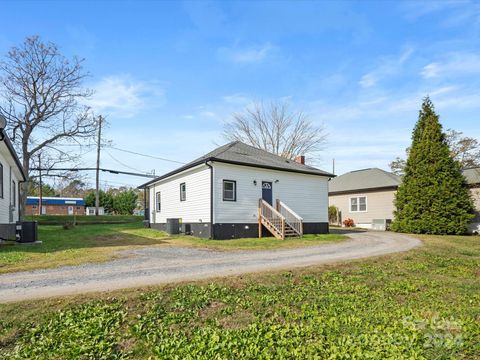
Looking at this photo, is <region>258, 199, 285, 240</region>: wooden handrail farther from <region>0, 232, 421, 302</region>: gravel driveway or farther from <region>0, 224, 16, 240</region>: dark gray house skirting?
<region>0, 224, 16, 240</region>: dark gray house skirting

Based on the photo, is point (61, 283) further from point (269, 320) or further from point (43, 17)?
point (43, 17)

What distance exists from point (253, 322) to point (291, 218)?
12.6 m

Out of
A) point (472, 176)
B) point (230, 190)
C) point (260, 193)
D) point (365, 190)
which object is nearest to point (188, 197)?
point (230, 190)

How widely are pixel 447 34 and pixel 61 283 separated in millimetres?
13530

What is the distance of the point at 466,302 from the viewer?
5.20m

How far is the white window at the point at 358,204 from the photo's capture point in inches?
1004

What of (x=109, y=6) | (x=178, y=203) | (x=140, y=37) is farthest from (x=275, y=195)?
(x=109, y=6)

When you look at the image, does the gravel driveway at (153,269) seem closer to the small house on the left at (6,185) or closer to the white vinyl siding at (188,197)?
the white vinyl siding at (188,197)

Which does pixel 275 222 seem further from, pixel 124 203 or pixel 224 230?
pixel 124 203

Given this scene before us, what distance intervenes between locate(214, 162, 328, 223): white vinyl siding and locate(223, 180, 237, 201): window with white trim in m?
0.15

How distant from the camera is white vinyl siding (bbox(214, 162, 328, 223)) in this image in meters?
14.6

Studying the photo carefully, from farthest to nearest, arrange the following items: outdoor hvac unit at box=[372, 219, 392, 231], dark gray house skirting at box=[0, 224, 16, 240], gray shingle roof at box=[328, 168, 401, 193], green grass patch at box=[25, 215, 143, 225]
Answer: green grass patch at box=[25, 215, 143, 225] < gray shingle roof at box=[328, 168, 401, 193] < outdoor hvac unit at box=[372, 219, 392, 231] < dark gray house skirting at box=[0, 224, 16, 240]

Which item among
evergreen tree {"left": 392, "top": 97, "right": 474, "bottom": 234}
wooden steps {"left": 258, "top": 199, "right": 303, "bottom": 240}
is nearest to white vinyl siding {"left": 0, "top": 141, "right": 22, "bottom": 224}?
wooden steps {"left": 258, "top": 199, "right": 303, "bottom": 240}

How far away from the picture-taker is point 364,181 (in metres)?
26.2
